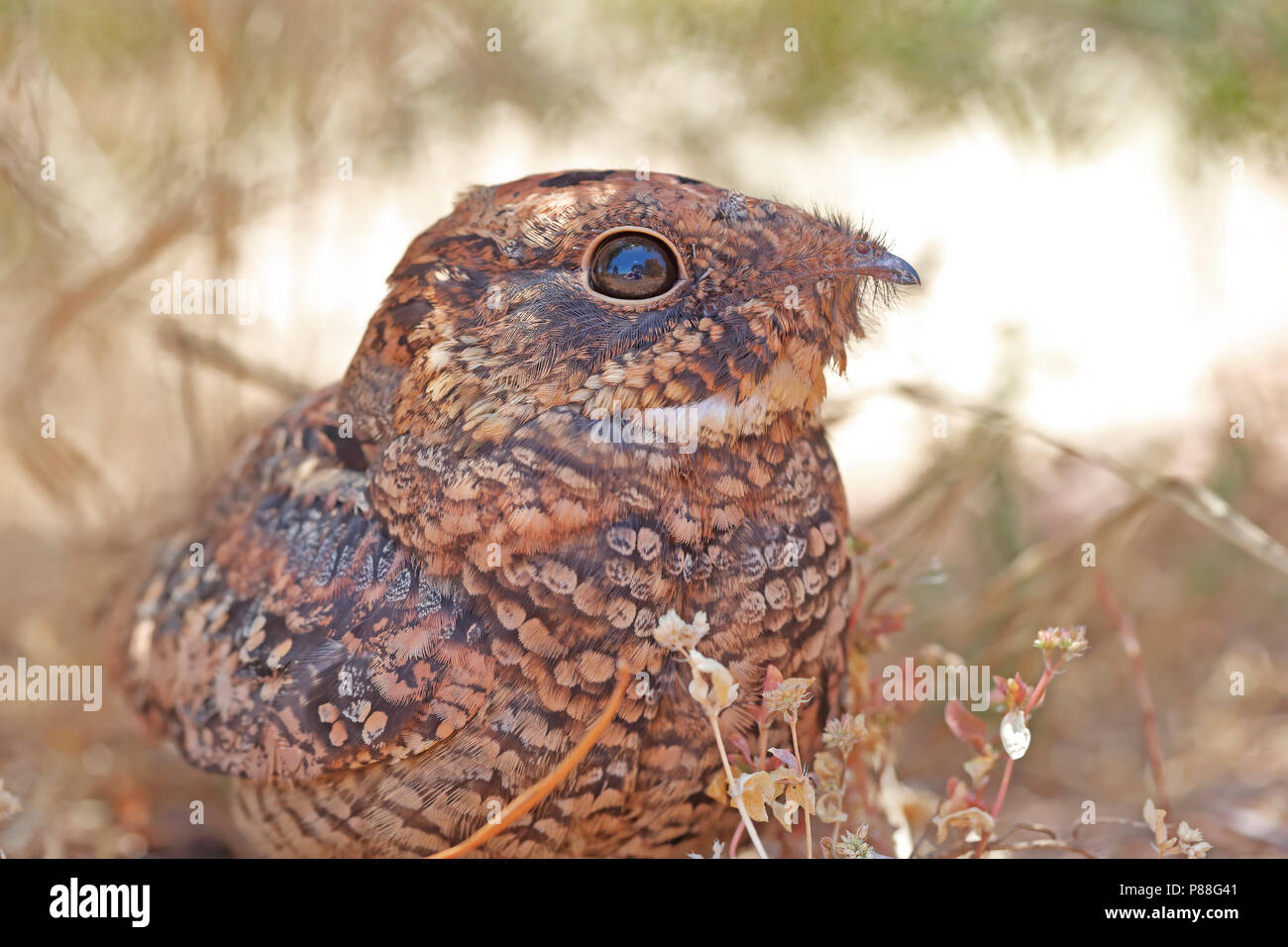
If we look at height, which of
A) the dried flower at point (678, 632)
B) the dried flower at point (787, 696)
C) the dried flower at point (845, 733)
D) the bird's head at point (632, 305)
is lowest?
the dried flower at point (845, 733)

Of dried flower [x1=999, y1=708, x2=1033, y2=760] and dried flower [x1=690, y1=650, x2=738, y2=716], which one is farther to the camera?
dried flower [x1=999, y1=708, x2=1033, y2=760]

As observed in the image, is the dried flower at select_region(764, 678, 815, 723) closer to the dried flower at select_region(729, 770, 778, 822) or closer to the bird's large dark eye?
the dried flower at select_region(729, 770, 778, 822)

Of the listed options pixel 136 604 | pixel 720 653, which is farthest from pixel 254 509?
pixel 720 653

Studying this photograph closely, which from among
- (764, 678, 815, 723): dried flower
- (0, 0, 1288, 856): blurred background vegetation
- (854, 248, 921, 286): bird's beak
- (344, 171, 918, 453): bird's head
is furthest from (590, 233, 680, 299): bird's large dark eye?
(0, 0, 1288, 856): blurred background vegetation

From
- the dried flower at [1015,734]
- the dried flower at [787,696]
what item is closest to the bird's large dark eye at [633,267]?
the dried flower at [787,696]

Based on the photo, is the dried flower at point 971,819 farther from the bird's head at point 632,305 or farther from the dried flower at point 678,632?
the bird's head at point 632,305
